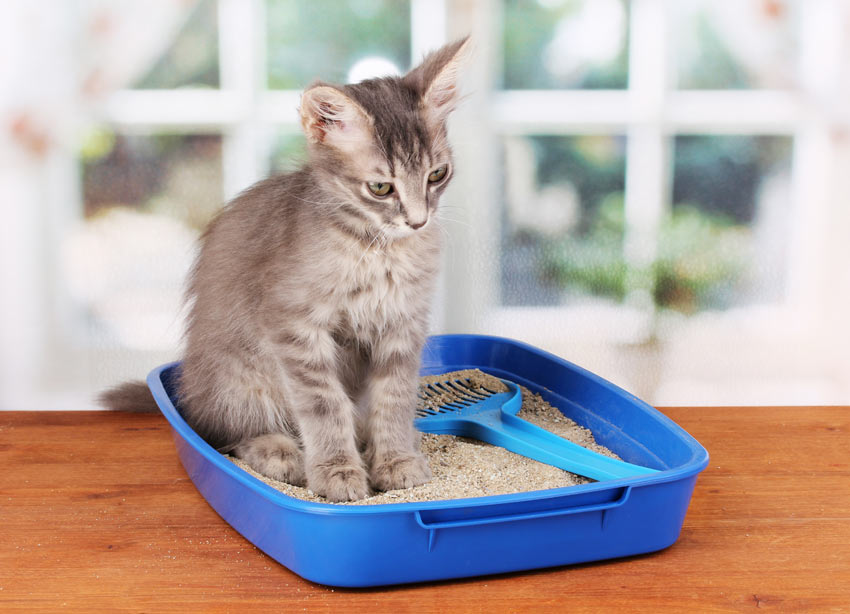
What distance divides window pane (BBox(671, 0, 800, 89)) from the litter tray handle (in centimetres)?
120

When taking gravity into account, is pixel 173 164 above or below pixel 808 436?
above

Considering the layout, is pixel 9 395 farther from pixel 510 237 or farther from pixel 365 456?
pixel 510 237

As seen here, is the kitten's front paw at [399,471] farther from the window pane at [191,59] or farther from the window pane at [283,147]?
the window pane at [191,59]

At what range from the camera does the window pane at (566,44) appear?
6.44 feet

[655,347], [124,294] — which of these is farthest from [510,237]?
[124,294]

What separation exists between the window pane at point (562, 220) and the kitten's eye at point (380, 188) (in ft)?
2.40

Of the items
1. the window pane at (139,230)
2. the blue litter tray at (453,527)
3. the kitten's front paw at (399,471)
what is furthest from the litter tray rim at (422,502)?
the window pane at (139,230)

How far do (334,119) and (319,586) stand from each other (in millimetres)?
695

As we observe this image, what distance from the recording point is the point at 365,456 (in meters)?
1.47

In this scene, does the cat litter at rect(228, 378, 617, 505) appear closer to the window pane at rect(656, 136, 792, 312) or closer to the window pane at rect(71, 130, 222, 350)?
the window pane at rect(656, 136, 792, 312)

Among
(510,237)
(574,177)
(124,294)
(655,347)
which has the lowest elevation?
(655,347)

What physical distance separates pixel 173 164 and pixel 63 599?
112cm

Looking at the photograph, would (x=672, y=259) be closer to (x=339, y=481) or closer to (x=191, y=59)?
(x=339, y=481)

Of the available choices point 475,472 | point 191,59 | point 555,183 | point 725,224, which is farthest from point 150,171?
point 725,224
